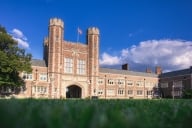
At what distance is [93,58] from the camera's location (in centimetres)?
5303

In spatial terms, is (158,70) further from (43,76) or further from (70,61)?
(43,76)

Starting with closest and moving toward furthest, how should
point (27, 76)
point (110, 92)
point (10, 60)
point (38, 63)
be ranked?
point (10, 60) → point (27, 76) → point (38, 63) → point (110, 92)

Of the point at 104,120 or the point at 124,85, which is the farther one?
the point at 124,85

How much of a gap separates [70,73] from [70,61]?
94.2 inches

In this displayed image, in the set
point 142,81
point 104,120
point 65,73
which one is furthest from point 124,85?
point 104,120

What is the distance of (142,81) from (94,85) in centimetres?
1736

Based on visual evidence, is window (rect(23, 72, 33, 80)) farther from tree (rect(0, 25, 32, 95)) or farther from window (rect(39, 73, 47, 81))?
tree (rect(0, 25, 32, 95))

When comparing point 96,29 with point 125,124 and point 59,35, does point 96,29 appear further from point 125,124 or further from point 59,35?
point 125,124

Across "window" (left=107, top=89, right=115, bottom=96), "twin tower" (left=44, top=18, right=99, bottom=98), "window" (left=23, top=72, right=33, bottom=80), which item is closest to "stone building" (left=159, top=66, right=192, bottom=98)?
"window" (left=107, top=89, right=115, bottom=96)

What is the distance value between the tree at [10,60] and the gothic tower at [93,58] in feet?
48.5

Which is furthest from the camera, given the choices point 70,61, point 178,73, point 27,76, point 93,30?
point 178,73

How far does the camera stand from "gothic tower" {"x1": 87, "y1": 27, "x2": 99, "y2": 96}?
52444 millimetres

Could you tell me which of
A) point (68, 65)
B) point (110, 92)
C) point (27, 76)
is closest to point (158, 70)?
point (110, 92)

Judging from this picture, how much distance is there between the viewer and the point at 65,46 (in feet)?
168
